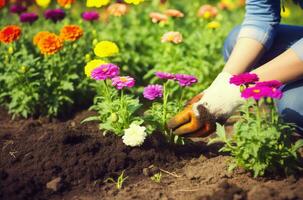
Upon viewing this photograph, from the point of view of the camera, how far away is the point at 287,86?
10.9 ft

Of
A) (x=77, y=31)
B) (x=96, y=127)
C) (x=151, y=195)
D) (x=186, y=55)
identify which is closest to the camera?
(x=151, y=195)

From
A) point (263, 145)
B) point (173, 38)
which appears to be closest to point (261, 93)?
point (263, 145)

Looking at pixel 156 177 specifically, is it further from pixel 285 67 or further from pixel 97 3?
pixel 97 3

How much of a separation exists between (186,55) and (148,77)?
1.25ft

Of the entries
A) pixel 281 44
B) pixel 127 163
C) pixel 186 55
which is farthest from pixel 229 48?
pixel 127 163

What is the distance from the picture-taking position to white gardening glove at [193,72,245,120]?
290 centimetres

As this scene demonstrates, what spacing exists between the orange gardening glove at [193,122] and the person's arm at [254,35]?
1.20ft

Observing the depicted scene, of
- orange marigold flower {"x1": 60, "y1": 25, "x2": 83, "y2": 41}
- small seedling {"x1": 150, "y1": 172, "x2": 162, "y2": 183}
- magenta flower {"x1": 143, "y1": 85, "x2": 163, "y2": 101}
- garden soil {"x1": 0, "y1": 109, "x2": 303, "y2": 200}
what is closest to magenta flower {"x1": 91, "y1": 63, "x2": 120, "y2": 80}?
magenta flower {"x1": 143, "y1": 85, "x2": 163, "y2": 101}

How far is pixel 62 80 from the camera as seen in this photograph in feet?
12.5

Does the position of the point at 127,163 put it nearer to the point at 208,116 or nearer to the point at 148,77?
the point at 208,116

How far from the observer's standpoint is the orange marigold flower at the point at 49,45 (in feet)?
11.7

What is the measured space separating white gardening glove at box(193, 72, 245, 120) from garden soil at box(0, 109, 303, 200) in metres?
0.28

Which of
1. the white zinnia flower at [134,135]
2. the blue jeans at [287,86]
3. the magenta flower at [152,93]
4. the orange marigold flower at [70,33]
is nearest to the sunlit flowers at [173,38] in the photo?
the blue jeans at [287,86]

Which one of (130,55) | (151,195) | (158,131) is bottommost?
(151,195)
